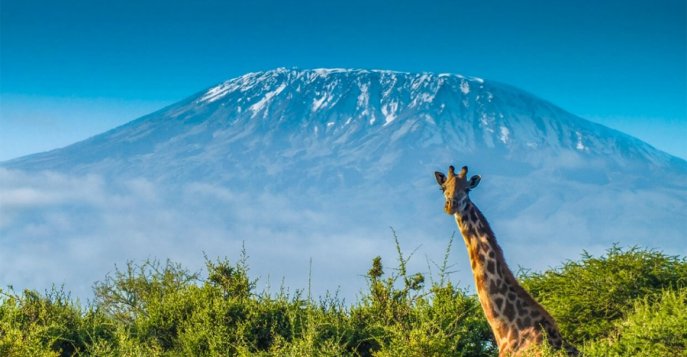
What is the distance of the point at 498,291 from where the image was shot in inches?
623

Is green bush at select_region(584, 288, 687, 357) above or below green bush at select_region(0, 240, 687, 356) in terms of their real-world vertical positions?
below

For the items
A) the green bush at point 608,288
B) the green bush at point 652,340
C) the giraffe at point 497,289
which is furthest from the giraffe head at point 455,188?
the green bush at point 608,288

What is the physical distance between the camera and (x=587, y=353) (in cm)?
1537

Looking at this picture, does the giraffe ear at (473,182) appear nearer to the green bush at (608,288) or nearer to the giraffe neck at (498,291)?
the giraffe neck at (498,291)

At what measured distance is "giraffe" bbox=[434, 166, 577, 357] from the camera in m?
15.6

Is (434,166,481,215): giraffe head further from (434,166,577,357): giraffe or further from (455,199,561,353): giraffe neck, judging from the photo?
(455,199,561,353): giraffe neck

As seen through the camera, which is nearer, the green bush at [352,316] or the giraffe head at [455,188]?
the giraffe head at [455,188]

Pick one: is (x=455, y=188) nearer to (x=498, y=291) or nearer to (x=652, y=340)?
(x=498, y=291)

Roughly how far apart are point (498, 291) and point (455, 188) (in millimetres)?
2026

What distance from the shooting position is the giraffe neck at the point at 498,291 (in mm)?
15672

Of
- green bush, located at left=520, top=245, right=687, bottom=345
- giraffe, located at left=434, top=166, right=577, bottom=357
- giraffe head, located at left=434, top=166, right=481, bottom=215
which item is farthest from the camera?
green bush, located at left=520, top=245, right=687, bottom=345

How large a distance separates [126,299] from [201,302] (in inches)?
573

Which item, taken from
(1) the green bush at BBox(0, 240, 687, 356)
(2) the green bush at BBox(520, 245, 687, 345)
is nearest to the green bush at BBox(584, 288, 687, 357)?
(1) the green bush at BBox(0, 240, 687, 356)

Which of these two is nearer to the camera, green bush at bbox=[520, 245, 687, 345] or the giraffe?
the giraffe
